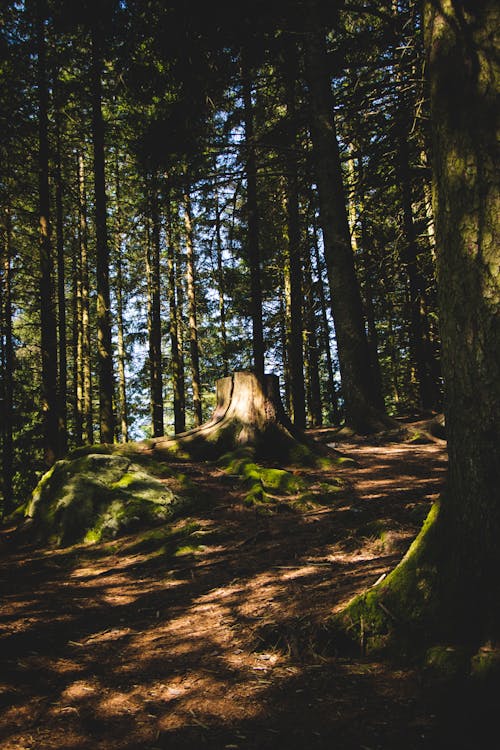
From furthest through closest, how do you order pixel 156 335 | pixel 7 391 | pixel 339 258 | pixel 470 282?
pixel 156 335
pixel 7 391
pixel 339 258
pixel 470 282

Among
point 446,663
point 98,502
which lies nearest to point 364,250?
point 98,502

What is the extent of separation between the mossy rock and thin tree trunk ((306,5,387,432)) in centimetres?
445

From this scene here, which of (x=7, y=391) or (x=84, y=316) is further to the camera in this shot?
(x=84, y=316)

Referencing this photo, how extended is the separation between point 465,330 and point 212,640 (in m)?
2.58

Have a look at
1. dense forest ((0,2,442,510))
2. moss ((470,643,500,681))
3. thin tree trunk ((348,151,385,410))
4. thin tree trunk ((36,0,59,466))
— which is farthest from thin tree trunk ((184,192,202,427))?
moss ((470,643,500,681))

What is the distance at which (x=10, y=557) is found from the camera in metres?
5.57

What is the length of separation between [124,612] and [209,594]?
72 cm

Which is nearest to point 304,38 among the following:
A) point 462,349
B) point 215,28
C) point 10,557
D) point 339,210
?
point 215,28

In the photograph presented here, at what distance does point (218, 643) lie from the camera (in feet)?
9.53

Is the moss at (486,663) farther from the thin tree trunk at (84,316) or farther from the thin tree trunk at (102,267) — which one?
the thin tree trunk at (84,316)

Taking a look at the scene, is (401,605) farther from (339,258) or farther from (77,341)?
(77,341)

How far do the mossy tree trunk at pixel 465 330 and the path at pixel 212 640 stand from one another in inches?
18.1

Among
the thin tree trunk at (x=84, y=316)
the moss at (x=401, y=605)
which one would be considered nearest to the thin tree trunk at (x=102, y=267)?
the thin tree trunk at (x=84, y=316)

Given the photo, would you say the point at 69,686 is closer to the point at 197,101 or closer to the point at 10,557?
the point at 10,557
